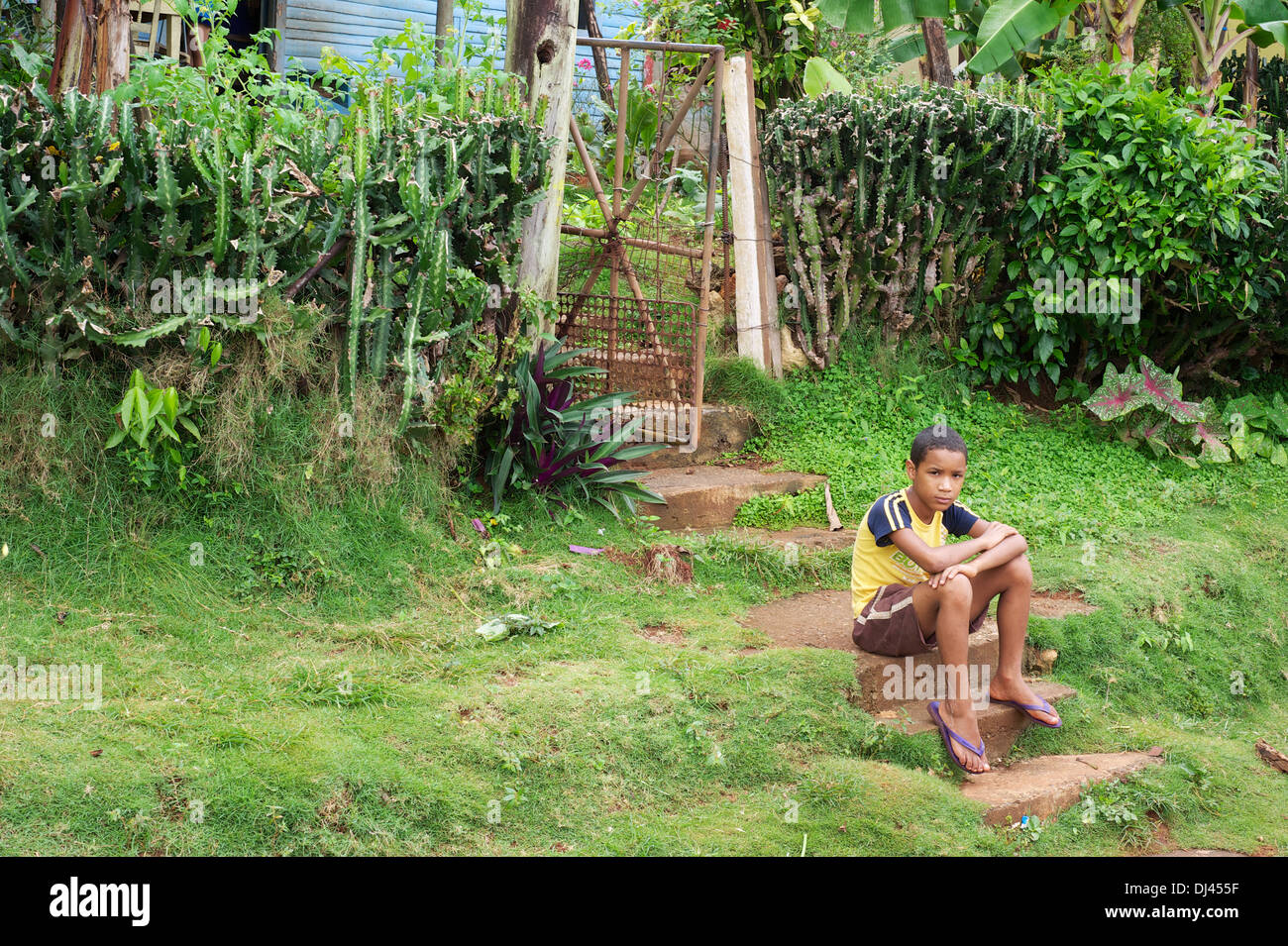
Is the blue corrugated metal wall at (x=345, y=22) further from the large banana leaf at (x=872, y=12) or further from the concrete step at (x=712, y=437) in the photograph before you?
the concrete step at (x=712, y=437)

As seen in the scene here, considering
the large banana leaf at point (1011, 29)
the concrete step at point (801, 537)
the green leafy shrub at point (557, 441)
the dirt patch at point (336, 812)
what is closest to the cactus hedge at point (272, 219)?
the green leafy shrub at point (557, 441)

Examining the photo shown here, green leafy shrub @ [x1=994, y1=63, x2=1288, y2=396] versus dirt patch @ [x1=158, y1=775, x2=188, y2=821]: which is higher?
green leafy shrub @ [x1=994, y1=63, x2=1288, y2=396]

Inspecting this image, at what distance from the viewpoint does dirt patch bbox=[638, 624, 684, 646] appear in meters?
5.40

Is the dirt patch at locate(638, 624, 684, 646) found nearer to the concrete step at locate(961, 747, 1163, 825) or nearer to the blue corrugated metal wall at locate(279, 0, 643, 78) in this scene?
the concrete step at locate(961, 747, 1163, 825)

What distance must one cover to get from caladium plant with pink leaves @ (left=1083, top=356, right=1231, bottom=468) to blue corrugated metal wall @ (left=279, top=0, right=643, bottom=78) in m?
6.87

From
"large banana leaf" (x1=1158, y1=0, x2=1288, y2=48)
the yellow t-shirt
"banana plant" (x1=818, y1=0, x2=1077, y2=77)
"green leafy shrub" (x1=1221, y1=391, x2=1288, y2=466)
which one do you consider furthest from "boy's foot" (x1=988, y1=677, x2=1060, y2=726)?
"large banana leaf" (x1=1158, y1=0, x2=1288, y2=48)

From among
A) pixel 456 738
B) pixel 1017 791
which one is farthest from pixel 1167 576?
pixel 456 738

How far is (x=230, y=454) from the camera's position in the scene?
519 cm

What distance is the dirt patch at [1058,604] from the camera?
6.01 metres

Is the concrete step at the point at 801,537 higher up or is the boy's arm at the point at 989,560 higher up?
the boy's arm at the point at 989,560

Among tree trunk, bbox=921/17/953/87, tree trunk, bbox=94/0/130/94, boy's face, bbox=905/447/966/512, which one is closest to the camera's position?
boy's face, bbox=905/447/966/512

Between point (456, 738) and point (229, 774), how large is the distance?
80 centimetres

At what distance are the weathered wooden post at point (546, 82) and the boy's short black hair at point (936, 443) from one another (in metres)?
2.67

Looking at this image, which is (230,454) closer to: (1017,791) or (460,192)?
(460,192)
